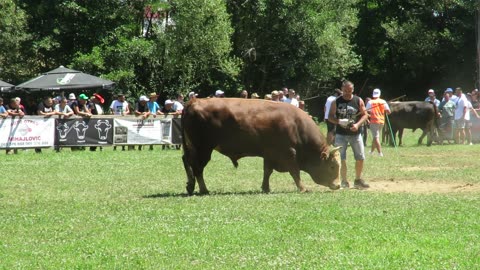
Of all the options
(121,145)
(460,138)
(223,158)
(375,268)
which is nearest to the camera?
(375,268)

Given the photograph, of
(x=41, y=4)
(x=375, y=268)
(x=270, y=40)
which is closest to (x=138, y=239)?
Answer: (x=375, y=268)

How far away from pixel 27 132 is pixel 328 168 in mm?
13156

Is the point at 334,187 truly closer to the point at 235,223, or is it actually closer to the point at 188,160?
the point at 188,160

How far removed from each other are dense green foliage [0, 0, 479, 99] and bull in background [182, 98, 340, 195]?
2548 centimetres

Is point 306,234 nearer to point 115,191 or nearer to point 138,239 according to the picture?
point 138,239

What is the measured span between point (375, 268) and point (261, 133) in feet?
22.1

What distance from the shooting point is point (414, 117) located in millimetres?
30438

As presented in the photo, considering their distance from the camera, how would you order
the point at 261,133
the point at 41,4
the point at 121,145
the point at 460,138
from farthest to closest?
the point at 41,4 → the point at 460,138 → the point at 121,145 → the point at 261,133

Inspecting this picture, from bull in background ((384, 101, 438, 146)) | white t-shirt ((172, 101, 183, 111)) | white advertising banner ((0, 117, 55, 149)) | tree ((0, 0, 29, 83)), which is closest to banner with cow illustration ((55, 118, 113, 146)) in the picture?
white advertising banner ((0, 117, 55, 149))

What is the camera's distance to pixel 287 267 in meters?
8.07

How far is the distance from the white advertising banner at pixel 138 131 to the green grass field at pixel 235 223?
886 cm

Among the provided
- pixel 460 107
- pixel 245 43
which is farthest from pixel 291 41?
pixel 460 107

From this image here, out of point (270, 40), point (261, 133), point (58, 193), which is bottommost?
point (58, 193)

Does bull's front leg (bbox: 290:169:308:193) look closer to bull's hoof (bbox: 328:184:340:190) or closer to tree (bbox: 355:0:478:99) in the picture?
bull's hoof (bbox: 328:184:340:190)
